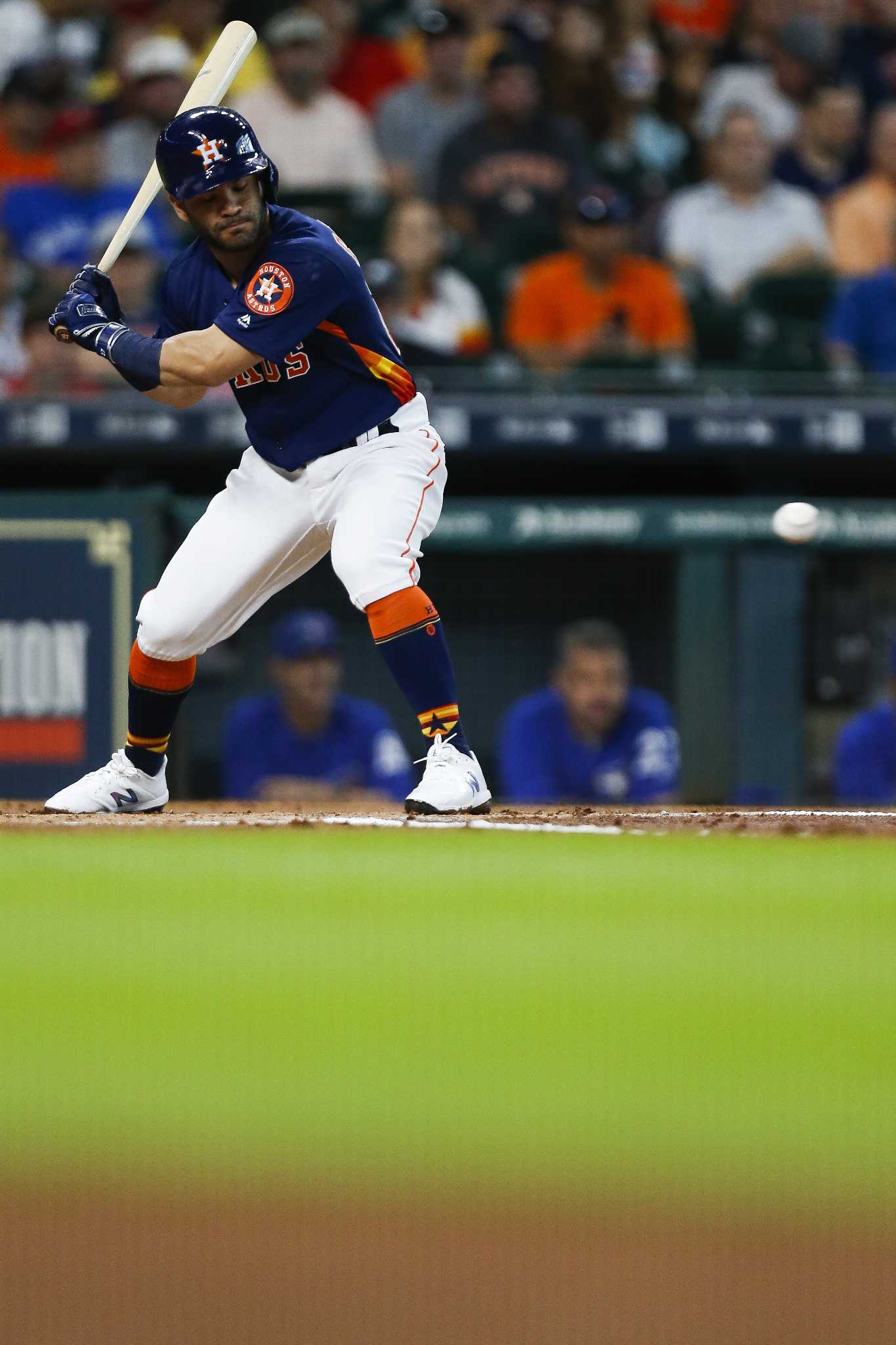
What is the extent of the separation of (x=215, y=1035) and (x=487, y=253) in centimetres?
580

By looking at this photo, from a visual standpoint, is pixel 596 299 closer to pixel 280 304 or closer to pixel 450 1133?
pixel 280 304

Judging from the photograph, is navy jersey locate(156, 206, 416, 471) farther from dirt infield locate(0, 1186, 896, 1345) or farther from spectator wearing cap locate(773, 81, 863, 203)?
spectator wearing cap locate(773, 81, 863, 203)

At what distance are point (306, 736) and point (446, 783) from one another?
2.40m

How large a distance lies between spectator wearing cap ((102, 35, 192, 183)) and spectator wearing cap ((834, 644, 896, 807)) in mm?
3926

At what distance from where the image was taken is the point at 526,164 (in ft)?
27.7

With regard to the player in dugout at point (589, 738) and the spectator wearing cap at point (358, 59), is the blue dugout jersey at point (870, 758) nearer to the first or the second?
the player in dugout at point (589, 738)

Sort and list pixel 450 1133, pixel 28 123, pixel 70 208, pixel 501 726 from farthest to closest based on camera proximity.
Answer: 1. pixel 28 123
2. pixel 70 208
3. pixel 501 726
4. pixel 450 1133

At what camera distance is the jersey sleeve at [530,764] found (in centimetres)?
660

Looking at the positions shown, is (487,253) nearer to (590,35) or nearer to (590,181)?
(590,181)

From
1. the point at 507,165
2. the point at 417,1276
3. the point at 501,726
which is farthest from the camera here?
the point at 507,165

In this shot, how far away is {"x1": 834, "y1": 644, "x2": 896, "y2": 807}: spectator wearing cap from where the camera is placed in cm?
651

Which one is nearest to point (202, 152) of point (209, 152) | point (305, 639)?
point (209, 152)

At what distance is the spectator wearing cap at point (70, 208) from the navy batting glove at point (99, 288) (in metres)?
3.60

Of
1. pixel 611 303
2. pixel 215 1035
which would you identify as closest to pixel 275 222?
pixel 215 1035
